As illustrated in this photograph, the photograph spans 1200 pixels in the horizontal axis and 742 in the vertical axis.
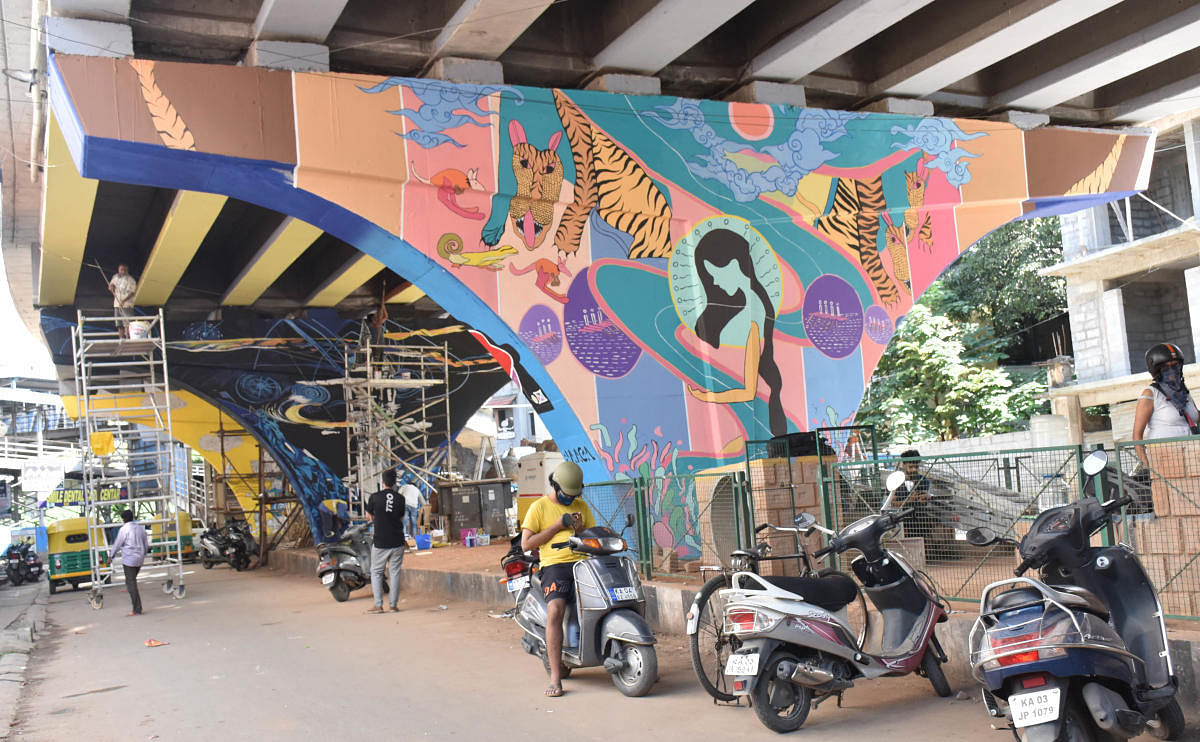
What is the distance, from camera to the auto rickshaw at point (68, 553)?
17.1 metres

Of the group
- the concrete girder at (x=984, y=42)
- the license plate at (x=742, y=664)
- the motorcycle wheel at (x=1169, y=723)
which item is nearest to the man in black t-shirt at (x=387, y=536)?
the license plate at (x=742, y=664)

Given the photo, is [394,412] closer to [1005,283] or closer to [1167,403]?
[1005,283]

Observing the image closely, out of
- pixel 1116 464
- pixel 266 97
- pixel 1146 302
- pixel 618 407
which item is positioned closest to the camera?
pixel 1116 464

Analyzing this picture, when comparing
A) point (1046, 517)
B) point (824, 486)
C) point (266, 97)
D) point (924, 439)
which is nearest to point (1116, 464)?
point (1046, 517)

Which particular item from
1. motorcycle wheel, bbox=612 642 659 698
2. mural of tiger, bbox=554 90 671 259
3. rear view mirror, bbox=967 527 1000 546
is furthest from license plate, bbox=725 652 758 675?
mural of tiger, bbox=554 90 671 259

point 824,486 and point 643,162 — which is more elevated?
point 643,162

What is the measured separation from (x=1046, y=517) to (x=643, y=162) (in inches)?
283

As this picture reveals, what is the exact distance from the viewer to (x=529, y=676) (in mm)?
6766

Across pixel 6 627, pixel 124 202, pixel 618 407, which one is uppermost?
pixel 124 202

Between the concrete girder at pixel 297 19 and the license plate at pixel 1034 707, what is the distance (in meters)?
7.43

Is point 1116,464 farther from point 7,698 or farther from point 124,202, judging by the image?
point 124,202

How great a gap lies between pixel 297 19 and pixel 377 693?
573 centimetres

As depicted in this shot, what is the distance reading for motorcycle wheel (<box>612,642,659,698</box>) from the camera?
5.83 meters

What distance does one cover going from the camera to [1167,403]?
19.6 ft
